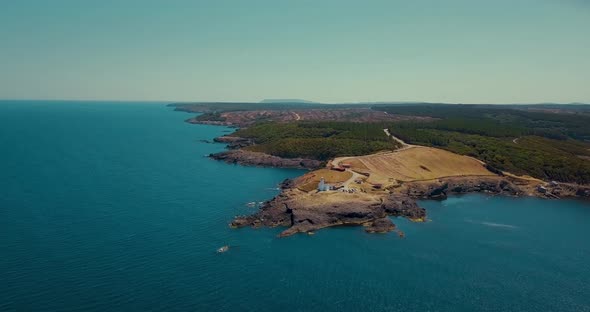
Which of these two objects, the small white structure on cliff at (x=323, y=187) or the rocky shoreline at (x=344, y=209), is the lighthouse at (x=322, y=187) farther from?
the rocky shoreline at (x=344, y=209)

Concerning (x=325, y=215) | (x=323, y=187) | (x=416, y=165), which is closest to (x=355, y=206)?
(x=325, y=215)

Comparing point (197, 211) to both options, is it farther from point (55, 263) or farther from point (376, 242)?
point (376, 242)

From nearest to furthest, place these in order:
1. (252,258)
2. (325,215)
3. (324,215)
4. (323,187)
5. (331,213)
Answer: (252,258), (324,215), (325,215), (331,213), (323,187)

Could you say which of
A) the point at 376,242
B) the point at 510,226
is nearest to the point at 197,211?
the point at 376,242

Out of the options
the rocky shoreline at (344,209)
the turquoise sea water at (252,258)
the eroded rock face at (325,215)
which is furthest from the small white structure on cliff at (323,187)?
the turquoise sea water at (252,258)

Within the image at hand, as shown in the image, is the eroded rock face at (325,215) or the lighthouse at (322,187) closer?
the eroded rock face at (325,215)

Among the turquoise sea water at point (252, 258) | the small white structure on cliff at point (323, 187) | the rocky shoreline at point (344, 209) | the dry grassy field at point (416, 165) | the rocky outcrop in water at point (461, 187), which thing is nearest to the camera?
the turquoise sea water at point (252, 258)

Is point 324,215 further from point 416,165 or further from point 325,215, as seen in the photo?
point 416,165

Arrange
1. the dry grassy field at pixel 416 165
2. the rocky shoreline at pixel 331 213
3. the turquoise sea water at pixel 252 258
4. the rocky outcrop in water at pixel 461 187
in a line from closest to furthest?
the turquoise sea water at pixel 252 258 < the rocky shoreline at pixel 331 213 < the rocky outcrop in water at pixel 461 187 < the dry grassy field at pixel 416 165

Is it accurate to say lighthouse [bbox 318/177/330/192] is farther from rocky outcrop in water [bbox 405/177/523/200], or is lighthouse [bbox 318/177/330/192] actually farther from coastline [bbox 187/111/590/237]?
rocky outcrop in water [bbox 405/177/523/200]
